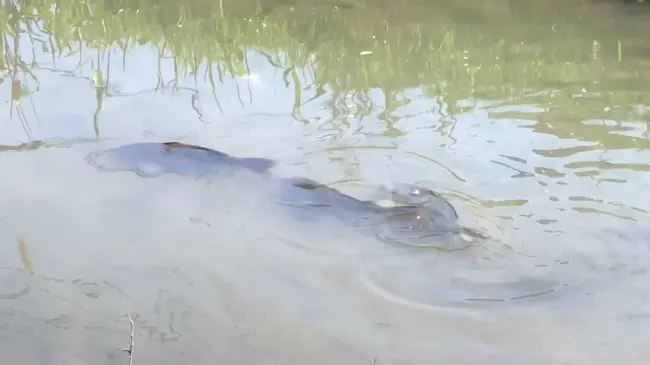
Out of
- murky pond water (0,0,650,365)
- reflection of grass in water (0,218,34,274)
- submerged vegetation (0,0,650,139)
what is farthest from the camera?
submerged vegetation (0,0,650,139)

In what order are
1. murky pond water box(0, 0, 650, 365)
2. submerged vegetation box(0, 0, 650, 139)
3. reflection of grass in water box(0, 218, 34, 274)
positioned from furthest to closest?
submerged vegetation box(0, 0, 650, 139), reflection of grass in water box(0, 218, 34, 274), murky pond water box(0, 0, 650, 365)

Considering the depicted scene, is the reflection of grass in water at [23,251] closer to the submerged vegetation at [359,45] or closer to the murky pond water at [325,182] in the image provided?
the murky pond water at [325,182]

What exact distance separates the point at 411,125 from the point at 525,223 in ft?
2.59

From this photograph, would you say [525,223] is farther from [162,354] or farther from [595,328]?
[162,354]

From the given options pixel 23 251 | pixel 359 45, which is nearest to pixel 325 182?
pixel 23 251

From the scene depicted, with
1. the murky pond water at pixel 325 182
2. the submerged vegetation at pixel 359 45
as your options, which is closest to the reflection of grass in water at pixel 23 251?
the murky pond water at pixel 325 182

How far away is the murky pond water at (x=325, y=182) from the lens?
1715mm

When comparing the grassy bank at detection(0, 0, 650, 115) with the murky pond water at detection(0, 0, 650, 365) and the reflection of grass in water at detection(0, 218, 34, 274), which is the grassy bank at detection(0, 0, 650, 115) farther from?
the reflection of grass in water at detection(0, 218, 34, 274)

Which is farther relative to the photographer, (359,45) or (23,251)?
(359,45)

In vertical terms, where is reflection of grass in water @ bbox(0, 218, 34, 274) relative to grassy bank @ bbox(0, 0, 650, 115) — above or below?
below

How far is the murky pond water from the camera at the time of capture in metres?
1.71

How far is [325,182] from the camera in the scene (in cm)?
247

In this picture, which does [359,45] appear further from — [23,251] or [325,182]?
[23,251]

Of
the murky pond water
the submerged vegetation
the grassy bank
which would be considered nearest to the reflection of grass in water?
the murky pond water
